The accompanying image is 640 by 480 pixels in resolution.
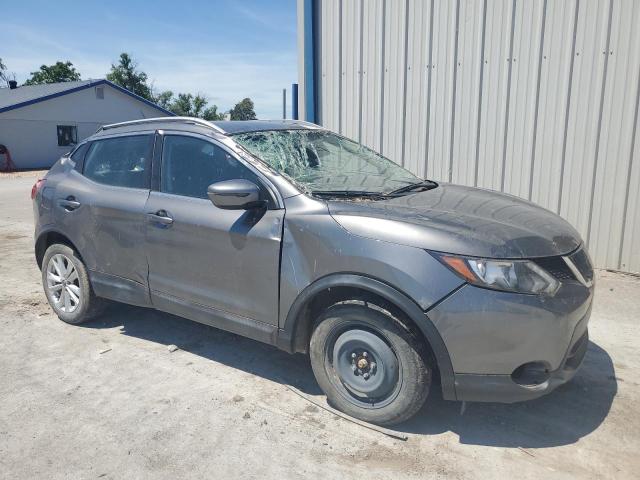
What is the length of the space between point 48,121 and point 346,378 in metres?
30.0

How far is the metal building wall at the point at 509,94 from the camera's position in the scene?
5.75 meters

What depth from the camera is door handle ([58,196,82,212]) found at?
4.33 metres

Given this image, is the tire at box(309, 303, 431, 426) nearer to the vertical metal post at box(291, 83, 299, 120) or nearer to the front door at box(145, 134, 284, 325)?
the front door at box(145, 134, 284, 325)

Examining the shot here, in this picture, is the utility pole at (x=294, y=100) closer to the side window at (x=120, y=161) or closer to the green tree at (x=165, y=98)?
the side window at (x=120, y=161)

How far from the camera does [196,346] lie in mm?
4207

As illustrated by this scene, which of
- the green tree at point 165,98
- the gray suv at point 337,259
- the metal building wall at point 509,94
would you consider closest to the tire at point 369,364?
the gray suv at point 337,259

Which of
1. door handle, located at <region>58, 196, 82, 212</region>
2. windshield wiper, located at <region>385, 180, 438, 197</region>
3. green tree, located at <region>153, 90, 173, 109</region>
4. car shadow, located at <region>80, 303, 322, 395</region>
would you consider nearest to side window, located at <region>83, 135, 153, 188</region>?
door handle, located at <region>58, 196, 82, 212</region>

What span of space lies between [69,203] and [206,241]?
1.66 metres

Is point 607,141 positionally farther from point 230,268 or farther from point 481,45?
point 230,268

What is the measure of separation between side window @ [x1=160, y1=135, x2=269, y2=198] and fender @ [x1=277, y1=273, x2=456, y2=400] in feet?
2.76

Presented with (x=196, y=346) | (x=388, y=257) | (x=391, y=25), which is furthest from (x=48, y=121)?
(x=388, y=257)

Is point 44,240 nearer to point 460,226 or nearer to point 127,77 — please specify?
point 460,226

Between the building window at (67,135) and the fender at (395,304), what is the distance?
98.7ft

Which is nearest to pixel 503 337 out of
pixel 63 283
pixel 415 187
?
pixel 415 187
